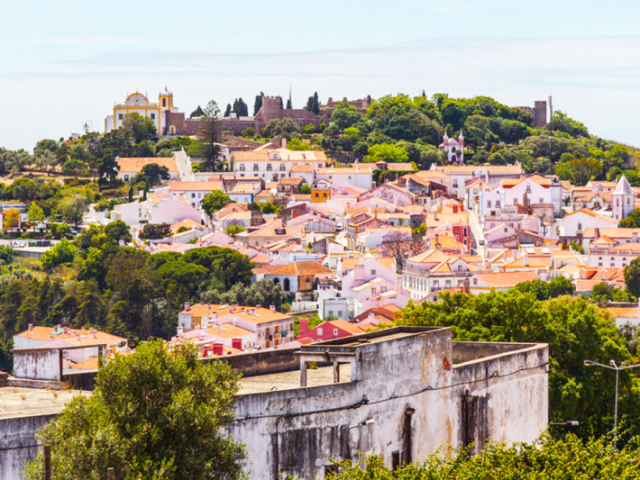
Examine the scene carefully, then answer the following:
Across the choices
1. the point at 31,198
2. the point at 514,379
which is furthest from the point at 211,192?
the point at 514,379

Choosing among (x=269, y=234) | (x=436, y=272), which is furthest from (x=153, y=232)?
(x=436, y=272)

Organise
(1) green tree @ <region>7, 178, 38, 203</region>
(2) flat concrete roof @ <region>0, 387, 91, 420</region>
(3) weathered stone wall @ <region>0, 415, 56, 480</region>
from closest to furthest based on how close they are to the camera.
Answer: (3) weathered stone wall @ <region>0, 415, 56, 480</region> < (2) flat concrete roof @ <region>0, 387, 91, 420</region> < (1) green tree @ <region>7, 178, 38, 203</region>

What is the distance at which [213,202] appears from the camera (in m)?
94.6

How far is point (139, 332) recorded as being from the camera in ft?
231

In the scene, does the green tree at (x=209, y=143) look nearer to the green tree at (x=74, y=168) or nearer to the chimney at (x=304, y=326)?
the green tree at (x=74, y=168)

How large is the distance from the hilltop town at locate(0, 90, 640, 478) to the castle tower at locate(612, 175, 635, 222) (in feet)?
0.67

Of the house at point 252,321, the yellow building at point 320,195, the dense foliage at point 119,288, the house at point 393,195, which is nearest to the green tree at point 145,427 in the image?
the house at point 252,321

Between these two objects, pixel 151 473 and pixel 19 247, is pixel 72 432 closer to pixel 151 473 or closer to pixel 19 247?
pixel 151 473

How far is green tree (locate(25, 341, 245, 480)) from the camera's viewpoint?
12.7 meters

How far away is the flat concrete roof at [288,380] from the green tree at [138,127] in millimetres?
97370

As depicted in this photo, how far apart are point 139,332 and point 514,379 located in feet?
175

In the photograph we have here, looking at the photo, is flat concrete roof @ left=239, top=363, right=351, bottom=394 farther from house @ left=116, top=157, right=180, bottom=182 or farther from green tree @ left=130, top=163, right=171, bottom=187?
house @ left=116, top=157, right=180, bottom=182

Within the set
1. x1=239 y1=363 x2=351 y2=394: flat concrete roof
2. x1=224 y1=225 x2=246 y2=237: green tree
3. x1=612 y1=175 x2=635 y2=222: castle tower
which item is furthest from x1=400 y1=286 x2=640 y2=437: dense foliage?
x1=612 y1=175 x2=635 y2=222: castle tower

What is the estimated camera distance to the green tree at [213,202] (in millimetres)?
94438
